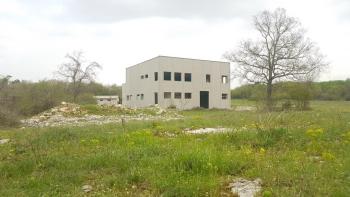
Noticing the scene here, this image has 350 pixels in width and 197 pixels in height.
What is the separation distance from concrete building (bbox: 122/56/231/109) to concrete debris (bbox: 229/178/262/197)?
45057 millimetres

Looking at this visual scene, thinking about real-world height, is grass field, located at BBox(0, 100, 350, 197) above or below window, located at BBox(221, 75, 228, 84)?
below

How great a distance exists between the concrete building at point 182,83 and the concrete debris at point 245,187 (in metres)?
45.1

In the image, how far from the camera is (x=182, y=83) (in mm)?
53625

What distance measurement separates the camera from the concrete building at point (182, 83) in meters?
52.0

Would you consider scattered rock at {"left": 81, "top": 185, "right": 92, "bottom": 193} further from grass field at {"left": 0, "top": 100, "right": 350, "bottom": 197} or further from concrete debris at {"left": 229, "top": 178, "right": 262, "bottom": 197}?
concrete debris at {"left": 229, "top": 178, "right": 262, "bottom": 197}

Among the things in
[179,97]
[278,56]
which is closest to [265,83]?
[278,56]

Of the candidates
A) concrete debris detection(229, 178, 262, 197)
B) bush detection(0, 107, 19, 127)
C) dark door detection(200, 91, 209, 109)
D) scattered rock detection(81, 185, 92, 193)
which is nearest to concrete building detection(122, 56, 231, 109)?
dark door detection(200, 91, 209, 109)

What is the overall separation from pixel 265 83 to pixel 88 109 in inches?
941

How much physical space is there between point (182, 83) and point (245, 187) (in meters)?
48.1

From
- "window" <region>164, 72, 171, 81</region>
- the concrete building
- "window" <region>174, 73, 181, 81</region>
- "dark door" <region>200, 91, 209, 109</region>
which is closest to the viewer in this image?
the concrete building

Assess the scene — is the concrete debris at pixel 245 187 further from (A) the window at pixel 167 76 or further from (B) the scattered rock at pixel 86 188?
(A) the window at pixel 167 76

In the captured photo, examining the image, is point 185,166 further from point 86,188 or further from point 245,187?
point 86,188

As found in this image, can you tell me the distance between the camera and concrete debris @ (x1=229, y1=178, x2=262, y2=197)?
5.37 meters

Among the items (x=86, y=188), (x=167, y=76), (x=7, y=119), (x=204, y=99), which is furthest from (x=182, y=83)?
(x=86, y=188)
